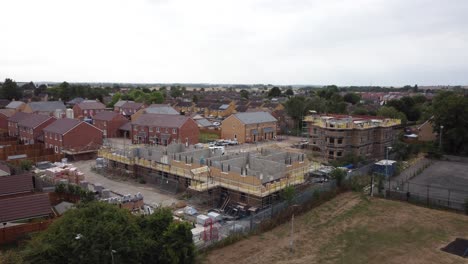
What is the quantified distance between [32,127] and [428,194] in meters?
52.2

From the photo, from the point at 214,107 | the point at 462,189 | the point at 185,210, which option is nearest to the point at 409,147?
the point at 462,189

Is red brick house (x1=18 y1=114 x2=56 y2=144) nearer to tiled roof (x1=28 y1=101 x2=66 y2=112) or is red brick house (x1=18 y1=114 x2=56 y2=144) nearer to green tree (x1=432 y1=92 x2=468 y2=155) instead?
tiled roof (x1=28 y1=101 x2=66 y2=112)

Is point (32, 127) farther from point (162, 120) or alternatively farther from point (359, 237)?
point (359, 237)

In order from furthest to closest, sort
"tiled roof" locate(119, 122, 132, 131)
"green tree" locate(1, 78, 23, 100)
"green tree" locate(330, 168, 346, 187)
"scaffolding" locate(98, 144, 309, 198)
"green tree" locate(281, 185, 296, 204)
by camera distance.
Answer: "green tree" locate(1, 78, 23, 100) → "tiled roof" locate(119, 122, 132, 131) → "green tree" locate(330, 168, 346, 187) → "scaffolding" locate(98, 144, 309, 198) → "green tree" locate(281, 185, 296, 204)

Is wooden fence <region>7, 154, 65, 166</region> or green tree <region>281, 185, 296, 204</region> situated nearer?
green tree <region>281, 185, 296, 204</region>

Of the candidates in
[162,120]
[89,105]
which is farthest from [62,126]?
[89,105]

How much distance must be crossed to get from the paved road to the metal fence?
62.5 ft

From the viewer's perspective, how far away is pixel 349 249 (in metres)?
21.2

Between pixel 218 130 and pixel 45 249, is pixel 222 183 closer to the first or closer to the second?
pixel 45 249

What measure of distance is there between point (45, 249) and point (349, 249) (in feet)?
52.7

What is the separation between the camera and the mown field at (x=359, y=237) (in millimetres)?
20078

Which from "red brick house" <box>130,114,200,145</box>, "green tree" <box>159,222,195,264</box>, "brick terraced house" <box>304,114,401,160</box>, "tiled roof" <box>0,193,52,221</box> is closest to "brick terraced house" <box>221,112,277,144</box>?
"red brick house" <box>130,114,200,145</box>

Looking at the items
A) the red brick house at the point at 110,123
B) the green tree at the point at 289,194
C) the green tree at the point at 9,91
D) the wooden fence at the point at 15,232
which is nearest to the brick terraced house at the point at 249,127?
the red brick house at the point at 110,123

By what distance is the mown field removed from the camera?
65.9ft
